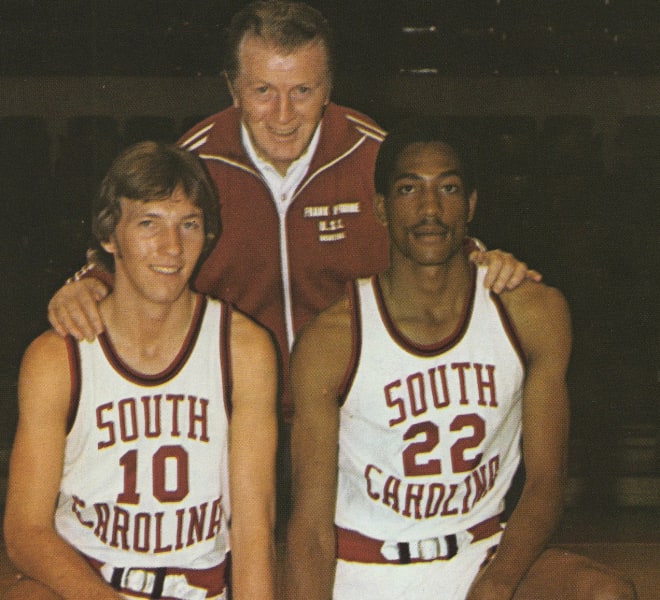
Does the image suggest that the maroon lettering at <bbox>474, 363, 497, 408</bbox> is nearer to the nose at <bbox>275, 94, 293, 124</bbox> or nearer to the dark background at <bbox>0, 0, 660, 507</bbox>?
the nose at <bbox>275, 94, 293, 124</bbox>

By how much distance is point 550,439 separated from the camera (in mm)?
1955

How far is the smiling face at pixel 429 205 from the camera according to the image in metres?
1.95

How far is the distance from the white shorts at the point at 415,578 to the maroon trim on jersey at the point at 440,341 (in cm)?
36

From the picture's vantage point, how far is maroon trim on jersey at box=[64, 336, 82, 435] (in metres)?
1.81

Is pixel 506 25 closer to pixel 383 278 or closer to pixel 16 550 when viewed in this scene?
pixel 383 278

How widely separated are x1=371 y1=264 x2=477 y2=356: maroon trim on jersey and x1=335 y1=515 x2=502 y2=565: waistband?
0.33m

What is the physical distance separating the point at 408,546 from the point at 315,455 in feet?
0.80

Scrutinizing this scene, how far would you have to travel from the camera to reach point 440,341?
199cm

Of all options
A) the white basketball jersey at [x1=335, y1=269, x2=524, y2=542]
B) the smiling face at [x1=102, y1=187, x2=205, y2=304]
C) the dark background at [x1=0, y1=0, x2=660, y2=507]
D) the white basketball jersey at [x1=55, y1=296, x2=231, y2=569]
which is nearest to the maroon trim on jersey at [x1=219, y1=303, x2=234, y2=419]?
the white basketball jersey at [x1=55, y1=296, x2=231, y2=569]

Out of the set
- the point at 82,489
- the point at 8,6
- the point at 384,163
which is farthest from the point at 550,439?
the point at 8,6

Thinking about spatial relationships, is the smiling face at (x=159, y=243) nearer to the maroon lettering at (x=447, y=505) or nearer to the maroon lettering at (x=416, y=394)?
the maroon lettering at (x=416, y=394)

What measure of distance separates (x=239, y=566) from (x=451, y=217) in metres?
0.72

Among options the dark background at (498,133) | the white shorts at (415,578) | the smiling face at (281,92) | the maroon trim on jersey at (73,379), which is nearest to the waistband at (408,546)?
the white shorts at (415,578)

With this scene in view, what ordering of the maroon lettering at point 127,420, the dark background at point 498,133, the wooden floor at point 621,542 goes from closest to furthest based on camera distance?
the maroon lettering at point 127,420, the wooden floor at point 621,542, the dark background at point 498,133
